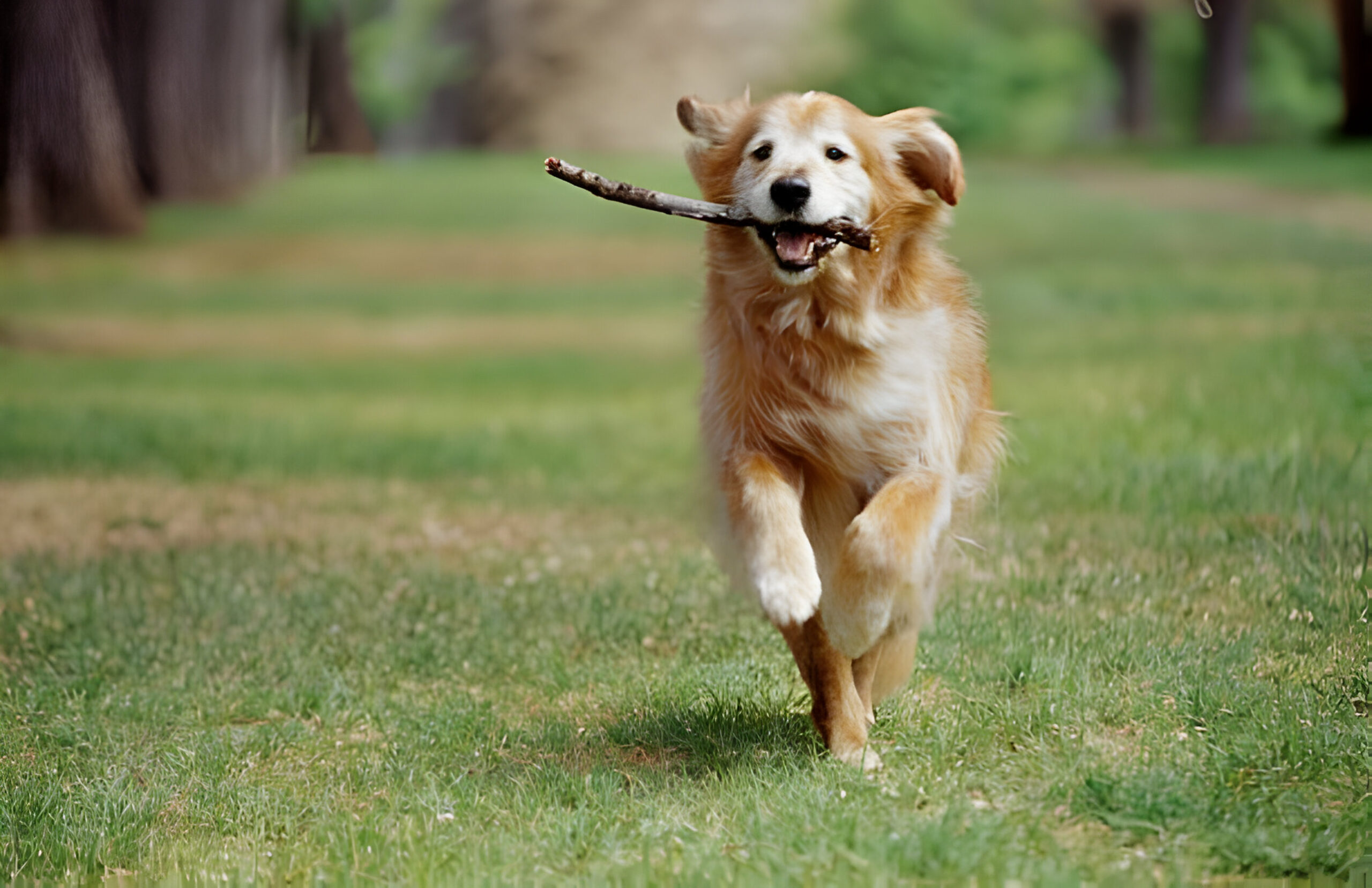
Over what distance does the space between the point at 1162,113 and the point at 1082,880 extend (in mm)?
27759

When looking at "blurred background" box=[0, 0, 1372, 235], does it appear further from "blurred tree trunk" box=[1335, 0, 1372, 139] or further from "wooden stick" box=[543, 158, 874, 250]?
"wooden stick" box=[543, 158, 874, 250]

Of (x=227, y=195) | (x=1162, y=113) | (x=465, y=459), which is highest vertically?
(x=1162, y=113)

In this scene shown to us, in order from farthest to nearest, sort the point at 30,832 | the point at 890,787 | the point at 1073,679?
the point at 1073,679
the point at 30,832
the point at 890,787

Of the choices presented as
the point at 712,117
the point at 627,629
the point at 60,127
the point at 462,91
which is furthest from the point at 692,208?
the point at 462,91

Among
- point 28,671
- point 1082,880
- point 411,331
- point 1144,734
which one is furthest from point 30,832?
point 411,331

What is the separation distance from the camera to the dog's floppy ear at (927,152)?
4.17m

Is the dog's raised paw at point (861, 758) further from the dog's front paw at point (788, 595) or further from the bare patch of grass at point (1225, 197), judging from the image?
the bare patch of grass at point (1225, 197)

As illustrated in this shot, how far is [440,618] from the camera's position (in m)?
6.52

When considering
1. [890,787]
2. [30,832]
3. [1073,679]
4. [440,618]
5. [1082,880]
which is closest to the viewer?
[1082,880]

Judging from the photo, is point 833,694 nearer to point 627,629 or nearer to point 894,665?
point 894,665

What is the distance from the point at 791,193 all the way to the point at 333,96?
25.1 metres

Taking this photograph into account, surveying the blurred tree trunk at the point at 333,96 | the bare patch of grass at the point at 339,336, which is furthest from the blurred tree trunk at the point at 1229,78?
the blurred tree trunk at the point at 333,96

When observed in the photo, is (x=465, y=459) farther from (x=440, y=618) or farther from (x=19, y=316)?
(x=19, y=316)

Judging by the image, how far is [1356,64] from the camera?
591 inches
